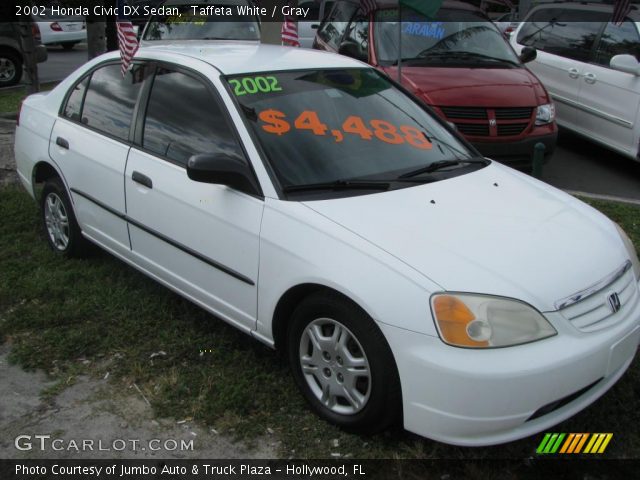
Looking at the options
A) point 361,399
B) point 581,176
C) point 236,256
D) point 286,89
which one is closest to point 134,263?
point 236,256

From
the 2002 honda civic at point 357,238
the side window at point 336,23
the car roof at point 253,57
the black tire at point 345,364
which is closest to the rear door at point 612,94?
the side window at point 336,23

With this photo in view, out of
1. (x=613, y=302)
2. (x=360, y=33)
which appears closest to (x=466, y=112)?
(x=360, y=33)

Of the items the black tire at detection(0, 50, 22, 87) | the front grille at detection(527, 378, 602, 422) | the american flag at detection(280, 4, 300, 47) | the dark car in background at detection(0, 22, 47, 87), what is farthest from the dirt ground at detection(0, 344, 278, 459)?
the black tire at detection(0, 50, 22, 87)

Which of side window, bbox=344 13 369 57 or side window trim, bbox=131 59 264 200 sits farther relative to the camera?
side window, bbox=344 13 369 57

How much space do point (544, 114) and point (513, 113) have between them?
0.37 meters

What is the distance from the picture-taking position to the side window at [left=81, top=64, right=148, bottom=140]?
4.15 m

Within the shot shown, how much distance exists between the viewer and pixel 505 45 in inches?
306

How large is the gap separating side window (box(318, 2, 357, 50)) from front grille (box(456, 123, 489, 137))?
100 inches

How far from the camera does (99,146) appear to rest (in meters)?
4.26

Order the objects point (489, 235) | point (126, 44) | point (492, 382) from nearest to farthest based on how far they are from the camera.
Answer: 1. point (492, 382)
2. point (489, 235)
3. point (126, 44)

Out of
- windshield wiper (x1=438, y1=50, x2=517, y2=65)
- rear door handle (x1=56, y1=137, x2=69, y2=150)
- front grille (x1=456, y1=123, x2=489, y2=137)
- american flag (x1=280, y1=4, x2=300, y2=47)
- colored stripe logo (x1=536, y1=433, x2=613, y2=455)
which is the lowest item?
colored stripe logo (x1=536, y1=433, x2=613, y2=455)

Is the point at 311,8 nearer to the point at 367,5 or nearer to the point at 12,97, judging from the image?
the point at 12,97

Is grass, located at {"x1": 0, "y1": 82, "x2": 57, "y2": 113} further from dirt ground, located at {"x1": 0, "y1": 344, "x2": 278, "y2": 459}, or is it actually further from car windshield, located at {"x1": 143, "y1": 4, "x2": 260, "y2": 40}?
dirt ground, located at {"x1": 0, "y1": 344, "x2": 278, "y2": 459}

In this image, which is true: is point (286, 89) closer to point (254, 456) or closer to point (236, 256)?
point (236, 256)
